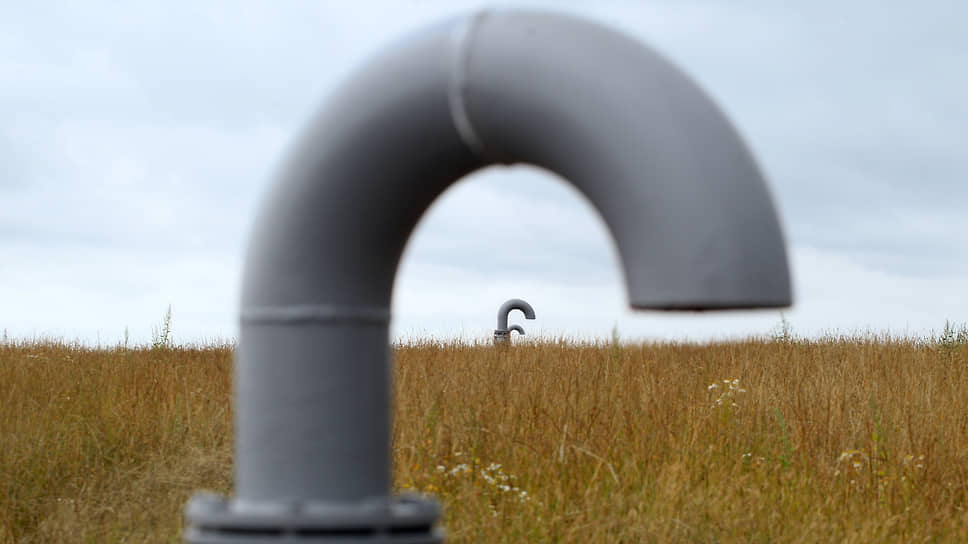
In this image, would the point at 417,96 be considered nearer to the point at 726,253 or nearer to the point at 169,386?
the point at 726,253

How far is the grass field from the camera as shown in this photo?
3.66 metres

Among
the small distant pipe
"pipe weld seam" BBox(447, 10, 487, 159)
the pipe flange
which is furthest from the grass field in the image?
the small distant pipe

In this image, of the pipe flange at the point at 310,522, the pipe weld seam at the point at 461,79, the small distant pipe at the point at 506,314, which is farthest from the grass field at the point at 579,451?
the small distant pipe at the point at 506,314

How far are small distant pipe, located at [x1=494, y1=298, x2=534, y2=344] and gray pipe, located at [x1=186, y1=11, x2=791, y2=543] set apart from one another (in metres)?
7.19

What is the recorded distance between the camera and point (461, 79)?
1479 millimetres

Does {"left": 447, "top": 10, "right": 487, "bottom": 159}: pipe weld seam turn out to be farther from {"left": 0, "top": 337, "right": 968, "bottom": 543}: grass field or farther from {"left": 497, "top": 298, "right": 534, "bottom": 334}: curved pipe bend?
{"left": 497, "top": 298, "right": 534, "bottom": 334}: curved pipe bend

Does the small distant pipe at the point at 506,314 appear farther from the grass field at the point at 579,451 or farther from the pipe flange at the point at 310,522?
the pipe flange at the point at 310,522

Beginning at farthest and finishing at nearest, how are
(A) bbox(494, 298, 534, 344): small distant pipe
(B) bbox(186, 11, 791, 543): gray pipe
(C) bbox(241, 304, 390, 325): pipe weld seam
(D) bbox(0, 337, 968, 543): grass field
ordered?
(A) bbox(494, 298, 534, 344): small distant pipe → (D) bbox(0, 337, 968, 543): grass field → (C) bbox(241, 304, 390, 325): pipe weld seam → (B) bbox(186, 11, 791, 543): gray pipe

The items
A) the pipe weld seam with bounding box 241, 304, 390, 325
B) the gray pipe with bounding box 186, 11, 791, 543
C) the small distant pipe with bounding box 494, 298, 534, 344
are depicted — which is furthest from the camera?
the small distant pipe with bounding box 494, 298, 534, 344

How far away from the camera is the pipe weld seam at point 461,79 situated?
1480 mm

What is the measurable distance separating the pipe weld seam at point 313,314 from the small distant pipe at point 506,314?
7.19 m

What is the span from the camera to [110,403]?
5.36 meters

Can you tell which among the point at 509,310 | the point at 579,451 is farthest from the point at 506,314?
the point at 579,451

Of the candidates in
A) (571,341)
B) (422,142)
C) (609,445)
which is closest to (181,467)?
(609,445)
